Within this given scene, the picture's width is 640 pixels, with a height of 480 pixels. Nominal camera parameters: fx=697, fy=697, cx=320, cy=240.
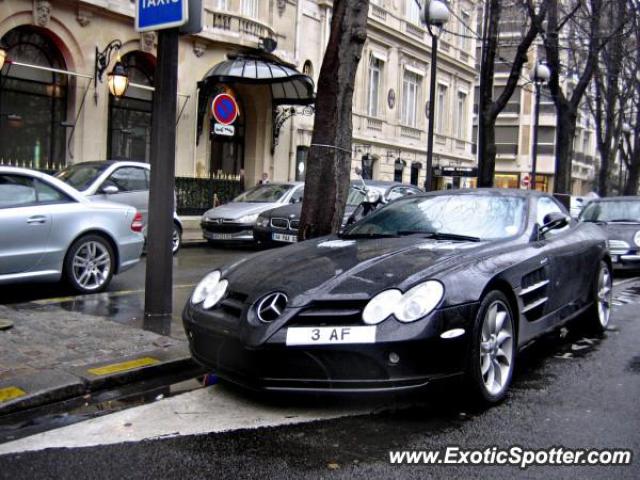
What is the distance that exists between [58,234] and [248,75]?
45.2 feet

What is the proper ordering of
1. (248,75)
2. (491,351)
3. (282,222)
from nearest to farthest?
(491,351)
(282,222)
(248,75)

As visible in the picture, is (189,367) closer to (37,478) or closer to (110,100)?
(37,478)

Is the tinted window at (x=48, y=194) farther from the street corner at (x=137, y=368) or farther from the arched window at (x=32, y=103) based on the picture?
the arched window at (x=32, y=103)

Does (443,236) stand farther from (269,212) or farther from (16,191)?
(269,212)

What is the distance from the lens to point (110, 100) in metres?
19.2

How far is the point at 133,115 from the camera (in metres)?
20.0

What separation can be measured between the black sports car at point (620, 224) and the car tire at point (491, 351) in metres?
6.97

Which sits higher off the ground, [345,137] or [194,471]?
[345,137]

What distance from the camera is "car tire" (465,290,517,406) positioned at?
13.3ft

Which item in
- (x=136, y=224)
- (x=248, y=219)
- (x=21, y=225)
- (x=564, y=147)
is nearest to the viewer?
(x=21, y=225)

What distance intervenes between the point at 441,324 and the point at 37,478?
217 centimetres

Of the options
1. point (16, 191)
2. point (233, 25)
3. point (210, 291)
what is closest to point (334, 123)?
point (16, 191)

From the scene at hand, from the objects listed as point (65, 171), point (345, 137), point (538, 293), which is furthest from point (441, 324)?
point (65, 171)

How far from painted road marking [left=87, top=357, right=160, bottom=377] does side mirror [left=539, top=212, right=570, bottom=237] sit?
3114 mm
